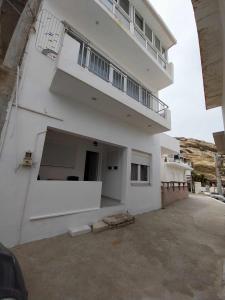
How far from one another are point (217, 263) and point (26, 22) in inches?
321

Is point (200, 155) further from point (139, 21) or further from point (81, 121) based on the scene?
point (81, 121)

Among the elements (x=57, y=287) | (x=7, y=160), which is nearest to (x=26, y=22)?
(x=7, y=160)

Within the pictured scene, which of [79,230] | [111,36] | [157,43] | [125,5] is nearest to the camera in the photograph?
[79,230]

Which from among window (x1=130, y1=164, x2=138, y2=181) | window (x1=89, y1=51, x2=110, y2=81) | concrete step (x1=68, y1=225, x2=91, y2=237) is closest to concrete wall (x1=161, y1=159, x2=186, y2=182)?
window (x1=130, y1=164, x2=138, y2=181)

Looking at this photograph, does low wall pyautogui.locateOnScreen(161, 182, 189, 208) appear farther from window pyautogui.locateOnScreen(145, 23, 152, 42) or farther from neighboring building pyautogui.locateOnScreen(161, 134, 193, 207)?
window pyautogui.locateOnScreen(145, 23, 152, 42)

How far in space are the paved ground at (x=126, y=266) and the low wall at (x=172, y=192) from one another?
13.7 ft

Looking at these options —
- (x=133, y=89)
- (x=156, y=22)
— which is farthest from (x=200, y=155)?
(x=133, y=89)

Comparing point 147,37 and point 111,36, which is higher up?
point 147,37

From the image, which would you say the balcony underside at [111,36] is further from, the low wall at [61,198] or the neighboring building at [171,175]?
the low wall at [61,198]

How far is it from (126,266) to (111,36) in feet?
27.8

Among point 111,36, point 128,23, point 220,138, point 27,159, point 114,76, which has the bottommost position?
point 27,159

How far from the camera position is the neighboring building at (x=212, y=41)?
2.37 metres

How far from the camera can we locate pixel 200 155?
113 feet

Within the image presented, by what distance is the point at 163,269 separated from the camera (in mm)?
3020
